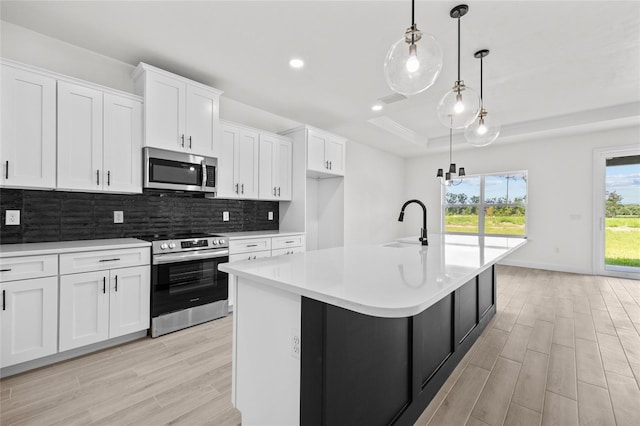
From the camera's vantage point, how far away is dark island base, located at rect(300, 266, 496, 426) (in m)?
1.16

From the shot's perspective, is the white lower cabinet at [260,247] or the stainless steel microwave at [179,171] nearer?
the stainless steel microwave at [179,171]

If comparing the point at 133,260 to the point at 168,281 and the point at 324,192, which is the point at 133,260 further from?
the point at 324,192

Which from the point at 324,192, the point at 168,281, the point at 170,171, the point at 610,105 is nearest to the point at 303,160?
the point at 324,192

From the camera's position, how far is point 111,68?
111 inches

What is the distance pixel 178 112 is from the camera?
2896 mm

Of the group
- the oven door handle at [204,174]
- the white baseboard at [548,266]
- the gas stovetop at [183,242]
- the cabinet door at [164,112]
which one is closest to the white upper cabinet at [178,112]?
the cabinet door at [164,112]

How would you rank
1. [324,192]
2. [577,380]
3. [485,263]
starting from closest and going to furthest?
1. [485,263]
2. [577,380]
3. [324,192]

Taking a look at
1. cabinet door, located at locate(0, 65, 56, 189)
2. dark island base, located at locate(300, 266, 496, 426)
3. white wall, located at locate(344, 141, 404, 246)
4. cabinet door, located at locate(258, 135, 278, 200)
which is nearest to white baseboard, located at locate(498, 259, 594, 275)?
white wall, located at locate(344, 141, 404, 246)

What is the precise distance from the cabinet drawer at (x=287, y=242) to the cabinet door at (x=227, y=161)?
760 mm

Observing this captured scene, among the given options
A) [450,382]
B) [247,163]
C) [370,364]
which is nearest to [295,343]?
[370,364]

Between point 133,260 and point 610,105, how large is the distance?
6.74 metres

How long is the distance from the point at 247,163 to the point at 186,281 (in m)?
1.60

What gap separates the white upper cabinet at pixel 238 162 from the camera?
343 cm

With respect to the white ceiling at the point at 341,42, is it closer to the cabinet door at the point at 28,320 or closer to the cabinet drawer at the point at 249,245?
the cabinet drawer at the point at 249,245
